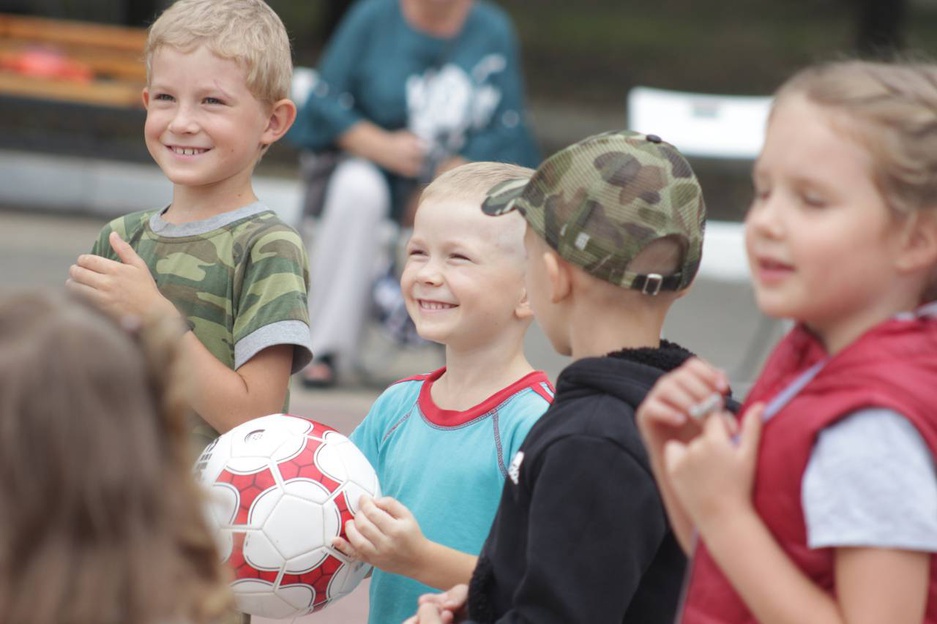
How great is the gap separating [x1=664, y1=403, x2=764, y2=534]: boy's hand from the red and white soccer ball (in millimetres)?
894

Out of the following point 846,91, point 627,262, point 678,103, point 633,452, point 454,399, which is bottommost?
point 678,103

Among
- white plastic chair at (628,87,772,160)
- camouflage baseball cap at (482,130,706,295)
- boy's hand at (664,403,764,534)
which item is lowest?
white plastic chair at (628,87,772,160)

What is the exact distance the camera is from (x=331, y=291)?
23.6 ft

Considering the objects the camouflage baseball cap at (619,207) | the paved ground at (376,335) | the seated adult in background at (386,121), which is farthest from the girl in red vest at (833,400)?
the seated adult in background at (386,121)

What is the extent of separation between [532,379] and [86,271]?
942 millimetres

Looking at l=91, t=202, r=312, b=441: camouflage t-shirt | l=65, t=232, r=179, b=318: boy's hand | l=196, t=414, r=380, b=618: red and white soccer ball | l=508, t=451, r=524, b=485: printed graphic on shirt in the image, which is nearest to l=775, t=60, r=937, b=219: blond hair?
l=508, t=451, r=524, b=485: printed graphic on shirt

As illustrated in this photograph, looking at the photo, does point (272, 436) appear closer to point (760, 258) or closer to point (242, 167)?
point (242, 167)

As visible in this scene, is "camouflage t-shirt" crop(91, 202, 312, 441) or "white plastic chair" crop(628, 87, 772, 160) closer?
"camouflage t-shirt" crop(91, 202, 312, 441)

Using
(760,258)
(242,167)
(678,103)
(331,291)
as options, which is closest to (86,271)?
(242,167)

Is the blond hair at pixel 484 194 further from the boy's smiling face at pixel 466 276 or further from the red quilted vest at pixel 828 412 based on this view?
the red quilted vest at pixel 828 412

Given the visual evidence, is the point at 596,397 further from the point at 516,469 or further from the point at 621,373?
the point at 516,469

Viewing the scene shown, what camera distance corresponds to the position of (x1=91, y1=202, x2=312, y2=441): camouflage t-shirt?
2.89 meters

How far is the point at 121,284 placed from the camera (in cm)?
279

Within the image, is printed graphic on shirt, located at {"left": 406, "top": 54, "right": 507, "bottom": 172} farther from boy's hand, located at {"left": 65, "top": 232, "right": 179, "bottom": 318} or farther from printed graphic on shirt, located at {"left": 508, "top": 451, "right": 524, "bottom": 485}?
printed graphic on shirt, located at {"left": 508, "top": 451, "right": 524, "bottom": 485}
